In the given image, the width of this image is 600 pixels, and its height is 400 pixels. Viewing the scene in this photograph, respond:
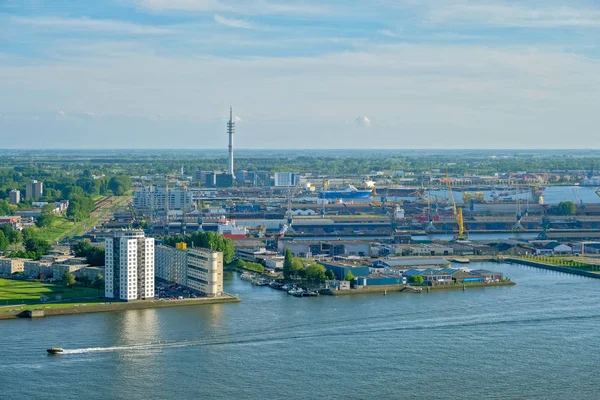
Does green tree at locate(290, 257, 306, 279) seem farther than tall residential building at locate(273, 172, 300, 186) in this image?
No

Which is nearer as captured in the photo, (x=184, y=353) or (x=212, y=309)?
(x=184, y=353)

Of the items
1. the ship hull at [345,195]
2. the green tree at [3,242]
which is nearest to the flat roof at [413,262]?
the green tree at [3,242]

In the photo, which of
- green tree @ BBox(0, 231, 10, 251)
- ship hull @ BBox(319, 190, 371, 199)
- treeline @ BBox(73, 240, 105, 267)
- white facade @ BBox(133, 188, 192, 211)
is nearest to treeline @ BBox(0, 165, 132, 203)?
white facade @ BBox(133, 188, 192, 211)

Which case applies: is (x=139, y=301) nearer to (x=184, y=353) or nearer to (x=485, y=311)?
(x=184, y=353)

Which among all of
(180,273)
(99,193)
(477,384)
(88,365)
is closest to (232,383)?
(88,365)

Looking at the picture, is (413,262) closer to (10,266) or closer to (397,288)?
(397,288)

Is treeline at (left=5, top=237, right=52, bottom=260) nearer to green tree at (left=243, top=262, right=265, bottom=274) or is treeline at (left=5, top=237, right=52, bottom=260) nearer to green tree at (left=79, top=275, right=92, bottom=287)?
green tree at (left=79, top=275, right=92, bottom=287)
